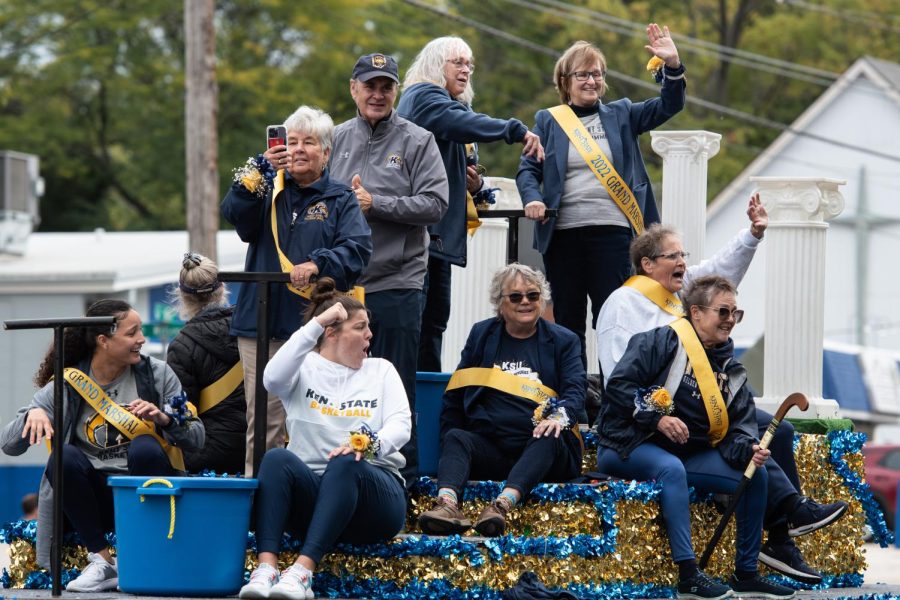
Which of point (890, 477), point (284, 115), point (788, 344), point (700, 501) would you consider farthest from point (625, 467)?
point (284, 115)

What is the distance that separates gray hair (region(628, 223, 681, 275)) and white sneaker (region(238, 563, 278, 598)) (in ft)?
8.09

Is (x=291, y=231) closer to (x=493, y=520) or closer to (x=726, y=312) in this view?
(x=493, y=520)

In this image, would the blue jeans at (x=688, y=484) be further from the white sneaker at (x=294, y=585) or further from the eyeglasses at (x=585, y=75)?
the eyeglasses at (x=585, y=75)

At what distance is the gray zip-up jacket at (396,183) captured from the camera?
7180 mm

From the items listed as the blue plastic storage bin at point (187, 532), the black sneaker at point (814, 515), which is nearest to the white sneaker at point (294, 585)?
the blue plastic storage bin at point (187, 532)

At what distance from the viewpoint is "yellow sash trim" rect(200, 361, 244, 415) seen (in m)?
7.39

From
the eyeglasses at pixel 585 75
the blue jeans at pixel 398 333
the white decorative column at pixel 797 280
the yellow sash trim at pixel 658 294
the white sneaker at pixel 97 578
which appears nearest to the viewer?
the white sneaker at pixel 97 578

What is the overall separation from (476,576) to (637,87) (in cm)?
2872

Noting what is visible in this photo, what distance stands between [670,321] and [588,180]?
0.99 meters

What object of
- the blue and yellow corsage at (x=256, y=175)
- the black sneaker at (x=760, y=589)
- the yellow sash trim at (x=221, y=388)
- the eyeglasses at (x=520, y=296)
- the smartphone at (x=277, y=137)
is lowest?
the black sneaker at (x=760, y=589)

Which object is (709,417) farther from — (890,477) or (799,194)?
(890,477)

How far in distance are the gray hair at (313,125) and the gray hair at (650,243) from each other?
1.63 meters

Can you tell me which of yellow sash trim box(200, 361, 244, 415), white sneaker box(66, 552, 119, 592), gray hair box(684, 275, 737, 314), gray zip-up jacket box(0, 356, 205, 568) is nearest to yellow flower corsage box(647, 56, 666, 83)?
gray hair box(684, 275, 737, 314)

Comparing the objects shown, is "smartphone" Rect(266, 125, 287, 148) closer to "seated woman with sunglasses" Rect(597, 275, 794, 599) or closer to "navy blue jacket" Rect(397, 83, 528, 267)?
"navy blue jacket" Rect(397, 83, 528, 267)
